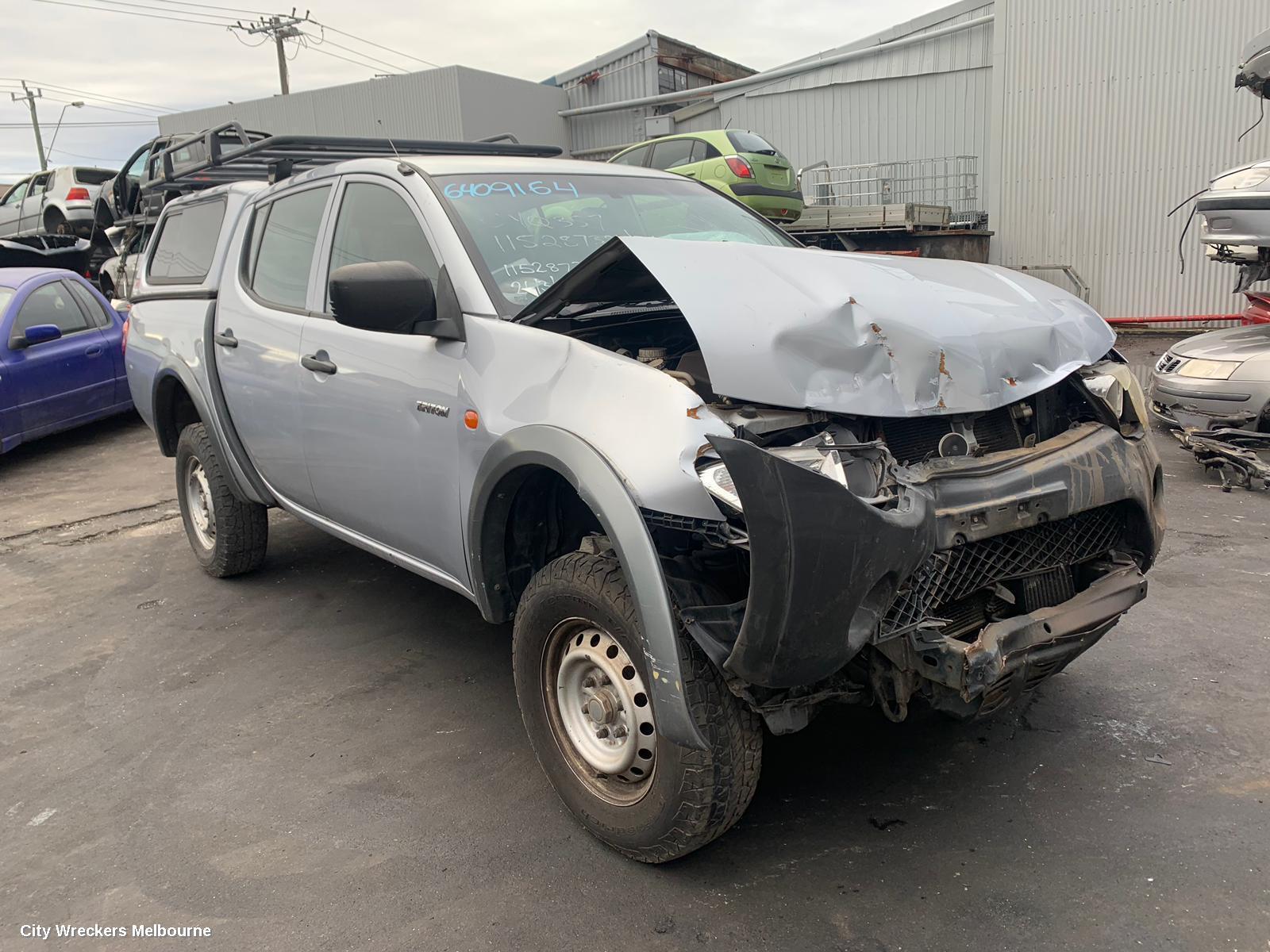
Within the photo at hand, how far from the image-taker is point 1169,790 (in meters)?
2.97

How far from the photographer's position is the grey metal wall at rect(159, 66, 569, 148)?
2364 cm

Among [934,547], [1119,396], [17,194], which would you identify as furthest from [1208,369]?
[17,194]

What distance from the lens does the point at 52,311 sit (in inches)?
351

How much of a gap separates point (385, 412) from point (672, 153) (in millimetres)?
11282

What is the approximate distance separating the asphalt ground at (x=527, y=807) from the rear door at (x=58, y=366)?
4342mm

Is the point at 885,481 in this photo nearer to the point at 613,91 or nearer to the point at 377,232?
the point at 377,232

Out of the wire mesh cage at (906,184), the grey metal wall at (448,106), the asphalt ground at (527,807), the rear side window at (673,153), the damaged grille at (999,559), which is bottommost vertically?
the asphalt ground at (527,807)

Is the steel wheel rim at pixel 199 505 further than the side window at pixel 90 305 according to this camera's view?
No

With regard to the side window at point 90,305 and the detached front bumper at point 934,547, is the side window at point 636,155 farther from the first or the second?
the detached front bumper at point 934,547

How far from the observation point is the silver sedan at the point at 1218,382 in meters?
6.75

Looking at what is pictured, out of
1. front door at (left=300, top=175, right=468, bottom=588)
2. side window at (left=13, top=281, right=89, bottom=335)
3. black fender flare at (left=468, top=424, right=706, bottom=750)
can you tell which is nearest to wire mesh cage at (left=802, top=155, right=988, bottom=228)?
side window at (left=13, top=281, right=89, bottom=335)

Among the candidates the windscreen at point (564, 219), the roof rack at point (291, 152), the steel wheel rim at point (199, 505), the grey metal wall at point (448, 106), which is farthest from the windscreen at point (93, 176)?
the windscreen at point (564, 219)

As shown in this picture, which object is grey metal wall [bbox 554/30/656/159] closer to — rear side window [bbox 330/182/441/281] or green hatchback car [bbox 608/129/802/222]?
green hatchback car [bbox 608/129/802/222]

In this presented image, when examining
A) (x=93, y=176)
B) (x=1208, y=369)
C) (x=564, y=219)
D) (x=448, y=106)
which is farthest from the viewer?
(x=448, y=106)
